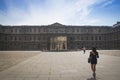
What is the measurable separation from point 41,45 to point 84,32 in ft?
72.9

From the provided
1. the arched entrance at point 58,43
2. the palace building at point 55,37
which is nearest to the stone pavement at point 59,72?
the arched entrance at point 58,43

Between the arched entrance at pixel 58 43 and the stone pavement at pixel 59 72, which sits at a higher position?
the arched entrance at pixel 58 43

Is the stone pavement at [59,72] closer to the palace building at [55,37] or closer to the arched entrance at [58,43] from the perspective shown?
the arched entrance at [58,43]

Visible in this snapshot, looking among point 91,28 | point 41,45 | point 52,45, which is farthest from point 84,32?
point 41,45

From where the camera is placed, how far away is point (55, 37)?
7662 centimetres

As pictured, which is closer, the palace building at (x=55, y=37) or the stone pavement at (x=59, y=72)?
the stone pavement at (x=59, y=72)

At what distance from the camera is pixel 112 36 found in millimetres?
74250

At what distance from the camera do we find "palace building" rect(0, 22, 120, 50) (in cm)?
7619

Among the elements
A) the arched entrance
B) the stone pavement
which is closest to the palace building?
the arched entrance

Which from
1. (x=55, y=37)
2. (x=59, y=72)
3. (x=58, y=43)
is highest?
(x=55, y=37)

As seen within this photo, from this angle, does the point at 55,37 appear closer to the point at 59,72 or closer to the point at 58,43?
the point at 58,43

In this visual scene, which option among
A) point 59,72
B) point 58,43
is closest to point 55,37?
point 58,43

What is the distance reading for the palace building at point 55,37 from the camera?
76188 millimetres

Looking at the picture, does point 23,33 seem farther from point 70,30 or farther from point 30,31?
point 70,30
